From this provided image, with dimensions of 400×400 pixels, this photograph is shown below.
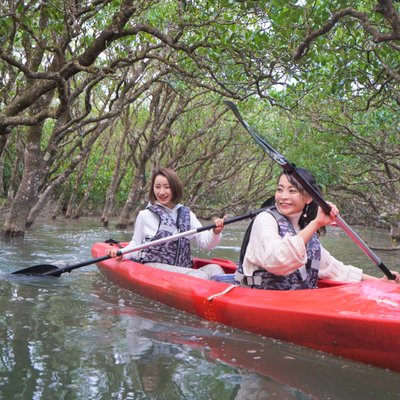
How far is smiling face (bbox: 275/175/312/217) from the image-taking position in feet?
11.3

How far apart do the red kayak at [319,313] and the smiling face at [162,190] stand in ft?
3.15

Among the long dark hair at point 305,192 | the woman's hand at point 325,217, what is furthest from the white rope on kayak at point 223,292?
the woman's hand at point 325,217

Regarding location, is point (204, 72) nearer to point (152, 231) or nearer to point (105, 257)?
point (152, 231)

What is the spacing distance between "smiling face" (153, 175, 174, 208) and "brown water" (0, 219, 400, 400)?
0.99m

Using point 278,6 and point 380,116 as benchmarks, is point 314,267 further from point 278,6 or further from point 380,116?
point 380,116

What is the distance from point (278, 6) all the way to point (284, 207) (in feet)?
6.73

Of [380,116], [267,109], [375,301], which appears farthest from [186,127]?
[375,301]

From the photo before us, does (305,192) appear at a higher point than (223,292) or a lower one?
higher

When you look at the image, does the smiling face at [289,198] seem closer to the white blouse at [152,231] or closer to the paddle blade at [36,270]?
the white blouse at [152,231]

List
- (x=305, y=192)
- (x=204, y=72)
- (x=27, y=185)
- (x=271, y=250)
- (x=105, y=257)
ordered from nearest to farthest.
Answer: (x=271, y=250), (x=305, y=192), (x=105, y=257), (x=204, y=72), (x=27, y=185)

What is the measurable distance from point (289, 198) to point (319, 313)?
80 centimetres

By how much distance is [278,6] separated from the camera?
14.8ft

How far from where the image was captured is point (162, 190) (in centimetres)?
482

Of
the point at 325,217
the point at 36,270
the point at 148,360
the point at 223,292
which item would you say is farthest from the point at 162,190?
the point at 148,360
